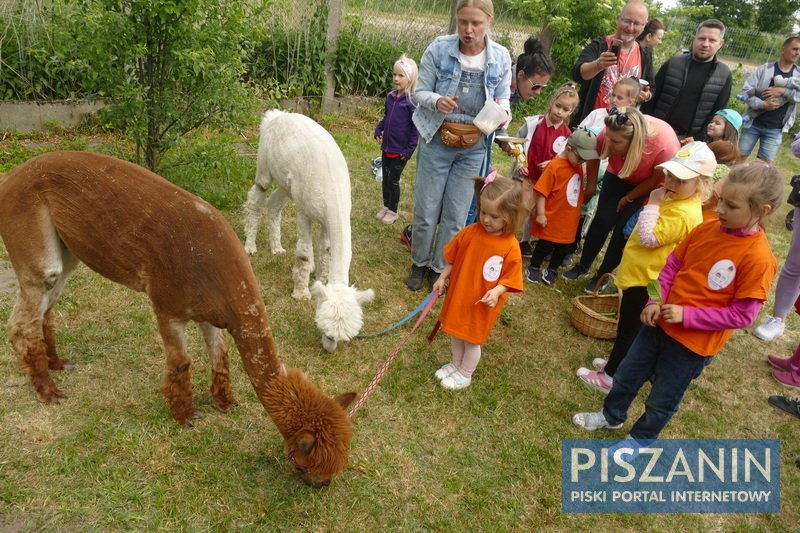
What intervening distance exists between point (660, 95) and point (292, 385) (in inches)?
208

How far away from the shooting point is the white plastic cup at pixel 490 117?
4184 mm

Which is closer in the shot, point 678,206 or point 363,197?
point 678,206

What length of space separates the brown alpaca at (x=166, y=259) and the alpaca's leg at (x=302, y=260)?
1639 millimetres

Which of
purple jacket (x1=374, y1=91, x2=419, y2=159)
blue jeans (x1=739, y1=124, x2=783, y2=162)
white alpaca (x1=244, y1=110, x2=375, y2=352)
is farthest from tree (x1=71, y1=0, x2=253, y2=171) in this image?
blue jeans (x1=739, y1=124, x2=783, y2=162)

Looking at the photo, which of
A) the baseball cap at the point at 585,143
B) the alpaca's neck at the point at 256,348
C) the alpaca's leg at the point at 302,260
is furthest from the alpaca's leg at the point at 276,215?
the baseball cap at the point at 585,143

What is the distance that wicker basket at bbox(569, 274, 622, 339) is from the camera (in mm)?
4723

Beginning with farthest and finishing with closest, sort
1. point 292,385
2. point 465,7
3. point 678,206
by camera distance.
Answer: point 465,7 → point 678,206 → point 292,385

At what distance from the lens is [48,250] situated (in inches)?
115

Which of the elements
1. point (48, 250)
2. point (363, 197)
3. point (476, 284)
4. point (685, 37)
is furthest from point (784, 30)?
point (48, 250)

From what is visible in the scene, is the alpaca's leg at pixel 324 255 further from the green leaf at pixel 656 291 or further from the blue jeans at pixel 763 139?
the blue jeans at pixel 763 139

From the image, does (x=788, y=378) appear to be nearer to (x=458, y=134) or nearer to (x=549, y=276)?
(x=549, y=276)

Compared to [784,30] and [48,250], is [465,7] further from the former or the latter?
[784,30]

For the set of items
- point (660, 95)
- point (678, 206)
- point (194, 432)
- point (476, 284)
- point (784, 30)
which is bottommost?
point (194, 432)

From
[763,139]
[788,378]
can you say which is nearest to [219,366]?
[788,378]
